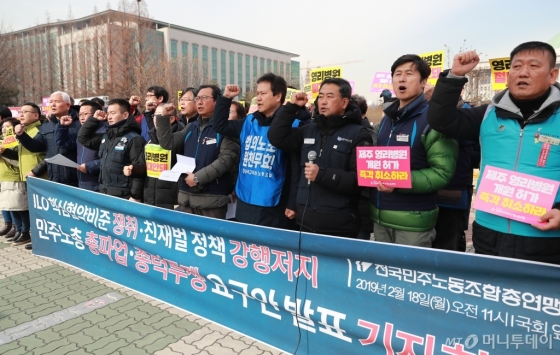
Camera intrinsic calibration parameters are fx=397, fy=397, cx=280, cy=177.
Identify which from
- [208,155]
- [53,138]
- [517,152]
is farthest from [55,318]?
[517,152]

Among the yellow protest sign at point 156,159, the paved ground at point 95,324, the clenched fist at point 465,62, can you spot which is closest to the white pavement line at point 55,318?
the paved ground at point 95,324

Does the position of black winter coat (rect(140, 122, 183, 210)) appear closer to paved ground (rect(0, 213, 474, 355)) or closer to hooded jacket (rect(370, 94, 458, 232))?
paved ground (rect(0, 213, 474, 355))

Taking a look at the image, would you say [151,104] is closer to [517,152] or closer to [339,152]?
[339,152]

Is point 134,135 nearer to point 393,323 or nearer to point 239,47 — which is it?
point 393,323

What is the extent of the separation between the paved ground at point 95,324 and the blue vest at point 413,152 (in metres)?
1.35

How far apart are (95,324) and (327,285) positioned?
208 cm

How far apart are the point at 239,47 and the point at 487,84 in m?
75.2

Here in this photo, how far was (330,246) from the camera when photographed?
92.6 inches

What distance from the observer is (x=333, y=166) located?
2.85 m

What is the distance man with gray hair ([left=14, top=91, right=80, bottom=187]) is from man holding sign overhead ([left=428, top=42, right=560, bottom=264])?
4748mm

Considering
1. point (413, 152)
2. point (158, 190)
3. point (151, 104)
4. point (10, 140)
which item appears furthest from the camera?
point (10, 140)

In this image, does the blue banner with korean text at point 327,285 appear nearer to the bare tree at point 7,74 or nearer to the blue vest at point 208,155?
the blue vest at point 208,155

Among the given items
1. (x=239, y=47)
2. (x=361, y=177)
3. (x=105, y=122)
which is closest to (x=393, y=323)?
(x=361, y=177)

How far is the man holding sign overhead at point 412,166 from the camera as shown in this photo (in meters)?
2.51
